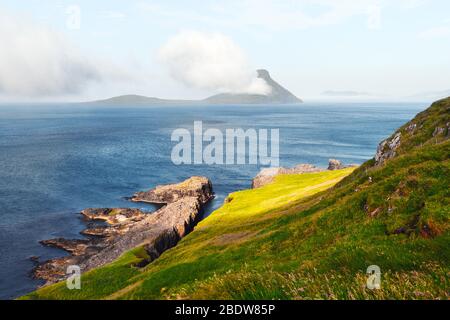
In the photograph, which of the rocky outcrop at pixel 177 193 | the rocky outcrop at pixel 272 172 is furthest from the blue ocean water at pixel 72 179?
the rocky outcrop at pixel 272 172

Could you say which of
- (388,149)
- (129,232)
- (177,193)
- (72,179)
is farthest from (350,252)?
(72,179)

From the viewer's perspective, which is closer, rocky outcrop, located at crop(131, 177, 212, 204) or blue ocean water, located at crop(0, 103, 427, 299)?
blue ocean water, located at crop(0, 103, 427, 299)

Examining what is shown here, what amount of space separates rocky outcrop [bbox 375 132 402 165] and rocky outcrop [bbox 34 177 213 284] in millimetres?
35268

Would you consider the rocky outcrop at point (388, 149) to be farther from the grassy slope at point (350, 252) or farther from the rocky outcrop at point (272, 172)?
the rocky outcrop at point (272, 172)

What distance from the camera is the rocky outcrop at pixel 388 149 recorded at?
44825 millimetres

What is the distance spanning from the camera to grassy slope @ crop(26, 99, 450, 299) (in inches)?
337

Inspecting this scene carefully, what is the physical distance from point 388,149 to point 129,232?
48.5m

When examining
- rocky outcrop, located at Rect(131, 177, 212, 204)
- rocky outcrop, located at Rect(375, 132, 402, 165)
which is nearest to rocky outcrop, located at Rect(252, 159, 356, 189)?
rocky outcrop, located at Rect(131, 177, 212, 204)

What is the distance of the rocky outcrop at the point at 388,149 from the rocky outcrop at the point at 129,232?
35268 millimetres

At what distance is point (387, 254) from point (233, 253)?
18.0 m

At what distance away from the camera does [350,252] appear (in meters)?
12.7

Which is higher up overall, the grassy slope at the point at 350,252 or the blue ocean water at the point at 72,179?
the grassy slope at the point at 350,252

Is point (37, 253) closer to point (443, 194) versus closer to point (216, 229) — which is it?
point (216, 229)

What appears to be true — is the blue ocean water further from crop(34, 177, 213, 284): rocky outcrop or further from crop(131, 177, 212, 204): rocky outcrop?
crop(131, 177, 212, 204): rocky outcrop
